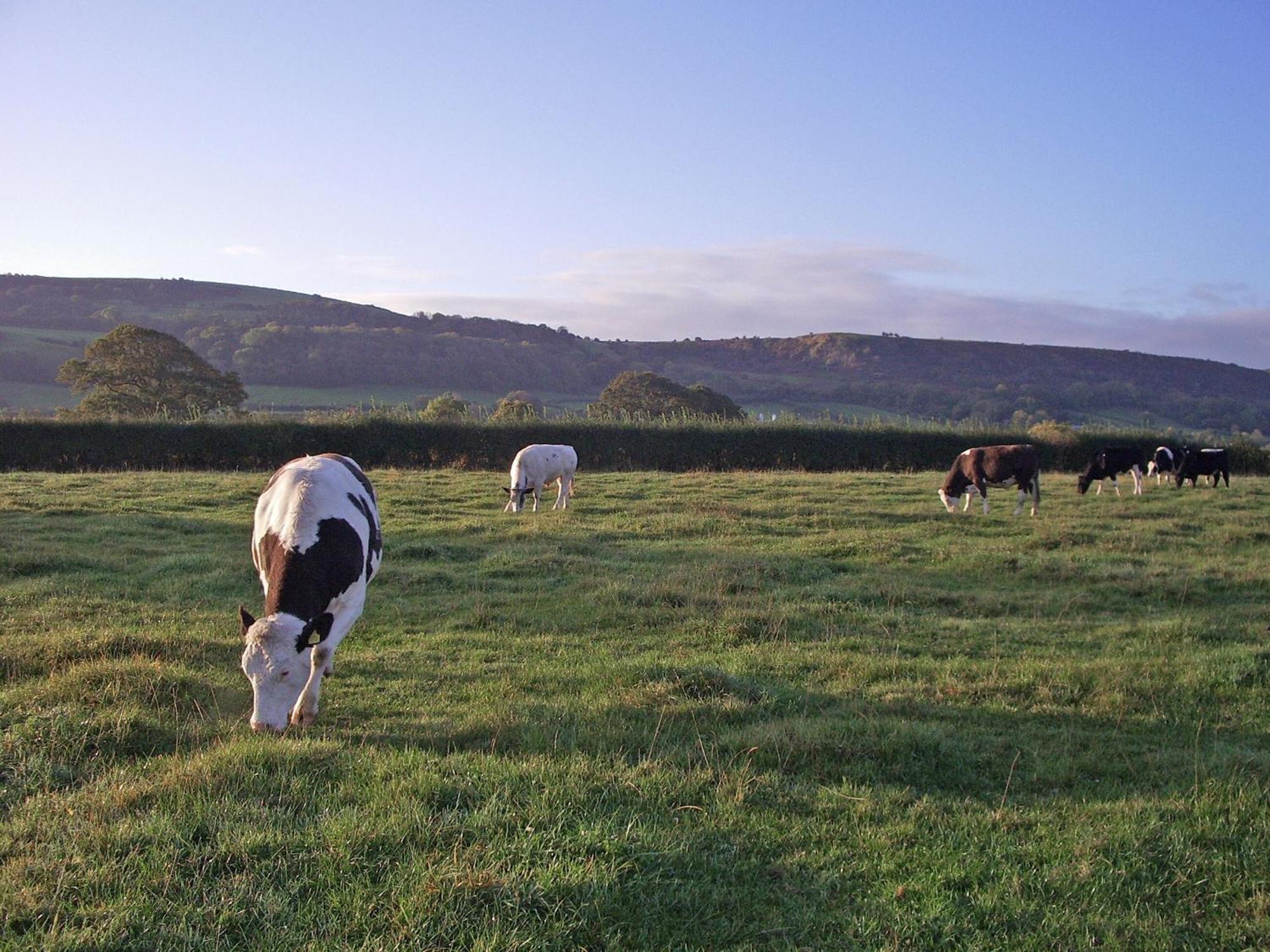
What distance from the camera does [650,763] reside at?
17.1 ft

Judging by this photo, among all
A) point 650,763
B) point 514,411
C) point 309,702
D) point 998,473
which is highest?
point 514,411

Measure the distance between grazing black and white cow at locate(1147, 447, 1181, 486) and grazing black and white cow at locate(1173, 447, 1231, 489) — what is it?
32 cm

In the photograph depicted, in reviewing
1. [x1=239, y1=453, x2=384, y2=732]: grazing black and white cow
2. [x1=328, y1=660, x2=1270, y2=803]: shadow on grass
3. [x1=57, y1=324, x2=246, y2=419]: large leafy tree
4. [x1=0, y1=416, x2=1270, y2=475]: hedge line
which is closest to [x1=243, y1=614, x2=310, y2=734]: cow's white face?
[x1=239, y1=453, x2=384, y2=732]: grazing black and white cow

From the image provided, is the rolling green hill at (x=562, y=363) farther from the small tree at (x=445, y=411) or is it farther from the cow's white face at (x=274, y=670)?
the cow's white face at (x=274, y=670)

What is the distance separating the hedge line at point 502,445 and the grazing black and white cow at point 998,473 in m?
12.4

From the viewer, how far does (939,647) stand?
850cm

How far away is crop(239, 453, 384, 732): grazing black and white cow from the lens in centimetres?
596

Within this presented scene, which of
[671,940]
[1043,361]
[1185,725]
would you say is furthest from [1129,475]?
[1043,361]

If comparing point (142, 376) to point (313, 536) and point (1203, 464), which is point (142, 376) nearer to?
Result: point (313, 536)

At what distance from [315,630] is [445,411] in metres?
30.4

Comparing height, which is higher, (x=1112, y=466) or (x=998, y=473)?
(x=1112, y=466)

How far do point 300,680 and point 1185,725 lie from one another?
616 centimetres

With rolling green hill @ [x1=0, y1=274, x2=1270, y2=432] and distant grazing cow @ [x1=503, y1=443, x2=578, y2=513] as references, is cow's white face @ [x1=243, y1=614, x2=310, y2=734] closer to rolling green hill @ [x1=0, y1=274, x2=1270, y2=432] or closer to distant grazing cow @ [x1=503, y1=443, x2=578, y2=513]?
distant grazing cow @ [x1=503, y1=443, x2=578, y2=513]

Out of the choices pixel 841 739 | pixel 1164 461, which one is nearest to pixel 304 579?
pixel 841 739
